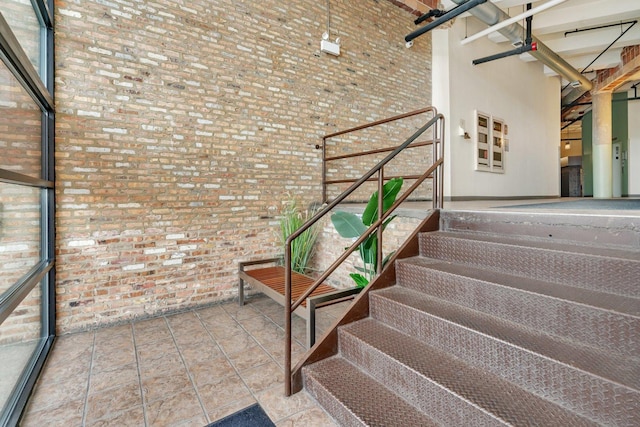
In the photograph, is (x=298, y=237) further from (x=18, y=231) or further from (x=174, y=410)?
(x=18, y=231)

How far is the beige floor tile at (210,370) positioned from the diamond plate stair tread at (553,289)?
1.66m

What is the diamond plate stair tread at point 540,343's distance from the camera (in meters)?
1.27

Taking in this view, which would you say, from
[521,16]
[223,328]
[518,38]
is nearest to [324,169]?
[223,328]

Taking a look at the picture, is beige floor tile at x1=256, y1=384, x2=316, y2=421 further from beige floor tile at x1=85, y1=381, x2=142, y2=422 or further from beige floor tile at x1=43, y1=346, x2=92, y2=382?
beige floor tile at x1=43, y1=346, x2=92, y2=382

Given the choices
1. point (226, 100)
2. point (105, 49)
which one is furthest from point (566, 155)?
point (105, 49)

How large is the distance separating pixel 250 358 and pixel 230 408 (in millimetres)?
589

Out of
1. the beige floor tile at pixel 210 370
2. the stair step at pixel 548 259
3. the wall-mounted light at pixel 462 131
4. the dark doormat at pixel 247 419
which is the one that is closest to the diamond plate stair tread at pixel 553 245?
the stair step at pixel 548 259

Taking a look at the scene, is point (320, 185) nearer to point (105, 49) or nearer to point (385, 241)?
point (385, 241)

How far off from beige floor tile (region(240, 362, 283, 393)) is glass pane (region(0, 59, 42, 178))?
202cm

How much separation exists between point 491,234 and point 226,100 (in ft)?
10.5

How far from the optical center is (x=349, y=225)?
275cm

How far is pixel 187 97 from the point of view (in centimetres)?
351

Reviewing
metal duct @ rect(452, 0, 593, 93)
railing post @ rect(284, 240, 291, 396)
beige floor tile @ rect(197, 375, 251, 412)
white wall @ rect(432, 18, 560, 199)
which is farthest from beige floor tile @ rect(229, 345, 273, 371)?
metal duct @ rect(452, 0, 593, 93)

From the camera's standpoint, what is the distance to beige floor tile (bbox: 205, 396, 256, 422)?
179cm
